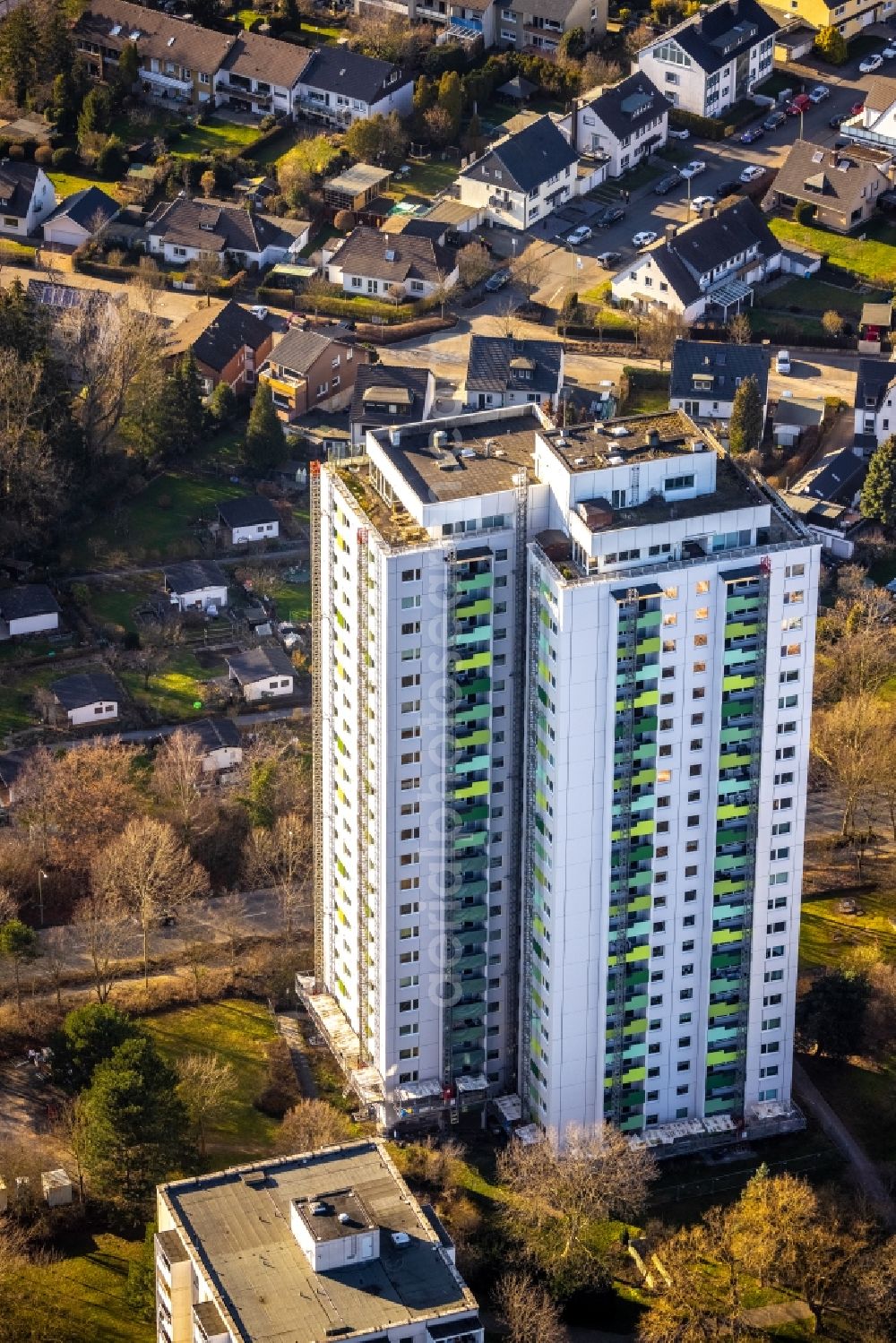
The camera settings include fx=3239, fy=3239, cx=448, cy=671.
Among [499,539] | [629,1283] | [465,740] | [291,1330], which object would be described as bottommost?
[629,1283]

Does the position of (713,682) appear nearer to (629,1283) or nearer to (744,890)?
(744,890)

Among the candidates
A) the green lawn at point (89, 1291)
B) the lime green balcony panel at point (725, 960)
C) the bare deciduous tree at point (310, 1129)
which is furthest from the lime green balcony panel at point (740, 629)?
the green lawn at point (89, 1291)

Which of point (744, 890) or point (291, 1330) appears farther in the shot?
point (744, 890)

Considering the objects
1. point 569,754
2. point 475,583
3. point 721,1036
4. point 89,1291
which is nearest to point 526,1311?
point 721,1036

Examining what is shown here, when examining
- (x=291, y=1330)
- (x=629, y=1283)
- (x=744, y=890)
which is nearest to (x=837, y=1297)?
(x=629, y=1283)

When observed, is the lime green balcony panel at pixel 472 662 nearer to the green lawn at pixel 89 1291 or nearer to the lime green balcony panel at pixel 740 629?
the lime green balcony panel at pixel 740 629
